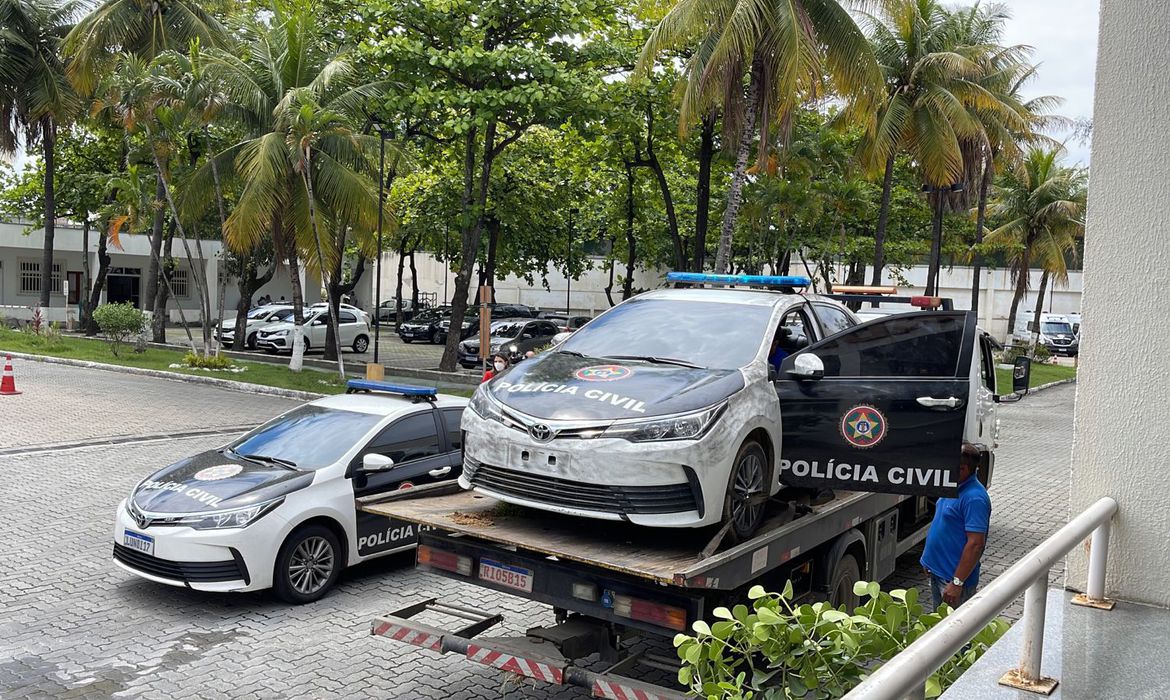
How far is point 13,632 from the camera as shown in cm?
691

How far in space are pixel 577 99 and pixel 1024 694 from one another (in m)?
19.0

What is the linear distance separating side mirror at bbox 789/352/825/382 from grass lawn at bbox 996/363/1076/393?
960 inches

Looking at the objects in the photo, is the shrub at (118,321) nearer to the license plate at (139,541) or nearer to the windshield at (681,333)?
the license plate at (139,541)

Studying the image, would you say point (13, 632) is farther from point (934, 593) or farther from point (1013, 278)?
point (1013, 278)

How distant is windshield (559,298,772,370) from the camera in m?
6.32

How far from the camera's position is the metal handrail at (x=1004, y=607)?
6.65 feet

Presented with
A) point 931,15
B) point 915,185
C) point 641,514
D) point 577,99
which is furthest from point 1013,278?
point 641,514

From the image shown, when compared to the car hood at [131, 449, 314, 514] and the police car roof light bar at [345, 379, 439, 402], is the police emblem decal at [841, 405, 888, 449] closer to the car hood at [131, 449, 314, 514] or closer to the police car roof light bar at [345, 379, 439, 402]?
the police car roof light bar at [345, 379, 439, 402]

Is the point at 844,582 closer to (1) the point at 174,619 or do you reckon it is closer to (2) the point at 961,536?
(2) the point at 961,536

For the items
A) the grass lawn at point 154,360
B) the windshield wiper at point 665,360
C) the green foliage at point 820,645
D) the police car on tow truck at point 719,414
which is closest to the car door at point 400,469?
the police car on tow truck at point 719,414

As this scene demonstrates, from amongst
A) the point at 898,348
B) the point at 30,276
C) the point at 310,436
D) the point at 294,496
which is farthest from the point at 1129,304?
the point at 30,276

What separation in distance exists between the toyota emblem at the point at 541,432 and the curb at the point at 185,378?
48.0 ft

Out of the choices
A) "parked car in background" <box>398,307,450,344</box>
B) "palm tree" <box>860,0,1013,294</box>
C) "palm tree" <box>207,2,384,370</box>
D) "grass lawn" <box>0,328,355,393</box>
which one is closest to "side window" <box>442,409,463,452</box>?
"grass lawn" <box>0,328,355,393</box>

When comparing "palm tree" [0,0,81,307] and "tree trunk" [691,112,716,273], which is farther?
"palm tree" [0,0,81,307]
